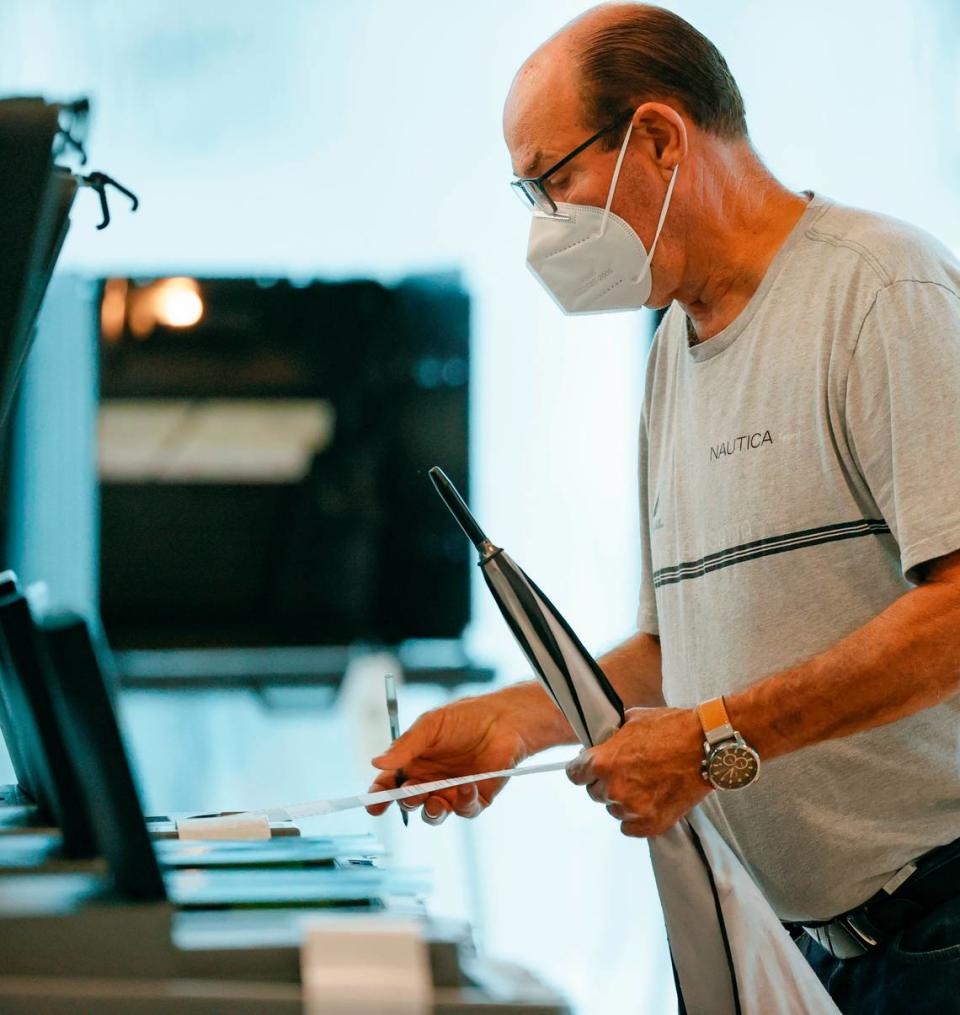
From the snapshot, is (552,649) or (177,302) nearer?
(552,649)

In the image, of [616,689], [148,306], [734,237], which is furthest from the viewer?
A: [148,306]

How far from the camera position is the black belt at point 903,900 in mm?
976

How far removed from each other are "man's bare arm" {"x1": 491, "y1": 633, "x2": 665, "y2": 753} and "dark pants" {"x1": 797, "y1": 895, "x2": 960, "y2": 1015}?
34 cm

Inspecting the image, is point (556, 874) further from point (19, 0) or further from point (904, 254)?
point (19, 0)

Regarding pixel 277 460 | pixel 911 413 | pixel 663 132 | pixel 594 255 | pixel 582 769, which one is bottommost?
pixel 277 460

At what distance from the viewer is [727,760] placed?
921 millimetres

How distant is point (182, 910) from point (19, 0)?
3327mm

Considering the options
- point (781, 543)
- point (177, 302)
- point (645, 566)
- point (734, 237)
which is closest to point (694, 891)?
point (781, 543)

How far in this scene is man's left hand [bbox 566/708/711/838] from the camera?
0.92 metres

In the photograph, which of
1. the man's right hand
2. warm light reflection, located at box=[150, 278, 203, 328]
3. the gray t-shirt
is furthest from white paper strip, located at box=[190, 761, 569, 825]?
warm light reflection, located at box=[150, 278, 203, 328]

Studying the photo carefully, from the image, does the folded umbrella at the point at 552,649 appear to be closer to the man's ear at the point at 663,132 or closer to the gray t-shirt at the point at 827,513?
the gray t-shirt at the point at 827,513

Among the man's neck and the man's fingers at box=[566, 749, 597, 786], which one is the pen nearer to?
the man's fingers at box=[566, 749, 597, 786]

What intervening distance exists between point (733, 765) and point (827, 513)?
0.79 feet

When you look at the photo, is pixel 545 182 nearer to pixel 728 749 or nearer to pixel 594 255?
pixel 594 255
